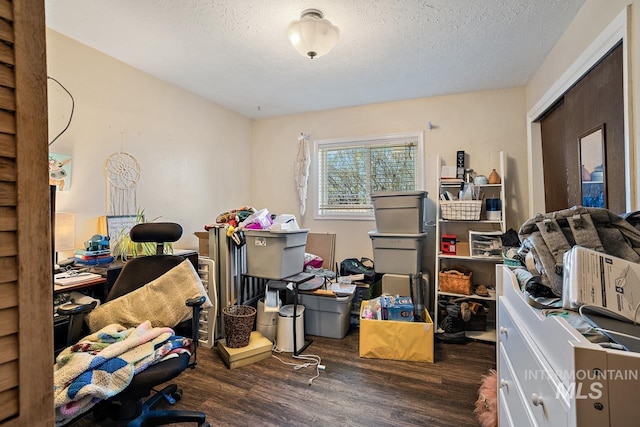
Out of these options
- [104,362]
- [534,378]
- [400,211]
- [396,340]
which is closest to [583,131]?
[400,211]

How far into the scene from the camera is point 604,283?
0.68 metres

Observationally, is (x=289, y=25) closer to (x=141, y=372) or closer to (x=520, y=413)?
(x=141, y=372)

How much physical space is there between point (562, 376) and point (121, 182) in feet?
9.51

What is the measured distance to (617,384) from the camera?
0.48 meters

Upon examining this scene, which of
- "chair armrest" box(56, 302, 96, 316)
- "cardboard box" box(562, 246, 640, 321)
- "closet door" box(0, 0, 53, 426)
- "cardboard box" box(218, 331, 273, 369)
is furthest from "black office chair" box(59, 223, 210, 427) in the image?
"cardboard box" box(562, 246, 640, 321)

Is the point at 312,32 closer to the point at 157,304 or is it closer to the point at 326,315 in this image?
the point at 157,304

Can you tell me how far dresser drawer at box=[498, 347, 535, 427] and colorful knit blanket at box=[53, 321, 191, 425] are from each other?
1.43 m

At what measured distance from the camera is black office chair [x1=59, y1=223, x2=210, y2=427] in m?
1.28

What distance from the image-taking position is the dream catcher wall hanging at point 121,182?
7.66 feet

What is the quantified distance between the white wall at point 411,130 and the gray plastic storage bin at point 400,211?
56 centimetres

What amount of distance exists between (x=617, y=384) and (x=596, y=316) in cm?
22

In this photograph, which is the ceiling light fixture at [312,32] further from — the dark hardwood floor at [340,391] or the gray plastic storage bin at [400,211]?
the dark hardwood floor at [340,391]

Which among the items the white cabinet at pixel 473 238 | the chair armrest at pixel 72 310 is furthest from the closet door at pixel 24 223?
the white cabinet at pixel 473 238

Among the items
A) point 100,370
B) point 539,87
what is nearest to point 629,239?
point 100,370
